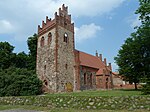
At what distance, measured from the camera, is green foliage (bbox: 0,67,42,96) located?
84.9ft

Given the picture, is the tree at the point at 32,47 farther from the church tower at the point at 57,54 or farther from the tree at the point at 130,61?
the tree at the point at 130,61

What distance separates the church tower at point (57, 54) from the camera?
3238 centimetres

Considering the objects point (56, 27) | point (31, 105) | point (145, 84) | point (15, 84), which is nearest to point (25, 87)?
point (15, 84)

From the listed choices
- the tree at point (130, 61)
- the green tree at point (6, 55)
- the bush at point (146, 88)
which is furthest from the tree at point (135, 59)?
the green tree at point (6, 55)

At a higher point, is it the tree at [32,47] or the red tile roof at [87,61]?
the tree at [32,47]

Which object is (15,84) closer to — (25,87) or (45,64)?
(25,87)

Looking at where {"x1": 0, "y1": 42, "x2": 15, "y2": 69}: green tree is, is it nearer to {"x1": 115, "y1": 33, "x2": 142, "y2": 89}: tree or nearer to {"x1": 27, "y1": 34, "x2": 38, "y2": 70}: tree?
{"x1": 27, "y1": 34, "x2": 38, "y2": 70}: tree

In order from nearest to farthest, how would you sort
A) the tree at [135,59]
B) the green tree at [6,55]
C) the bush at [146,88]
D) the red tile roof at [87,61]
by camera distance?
the bush at [146,88] < the tree at [135,59] < the red tile roof at [87,61] < the green tree at [6,55]

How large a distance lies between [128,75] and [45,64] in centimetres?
1582

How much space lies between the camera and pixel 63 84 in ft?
108

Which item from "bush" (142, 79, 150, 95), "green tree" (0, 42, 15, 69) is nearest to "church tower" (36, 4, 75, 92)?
"green tree" (0, 42, 15, 69)

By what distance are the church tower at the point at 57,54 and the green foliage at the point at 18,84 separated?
14.1ft

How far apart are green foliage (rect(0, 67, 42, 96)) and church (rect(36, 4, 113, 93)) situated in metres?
4.59

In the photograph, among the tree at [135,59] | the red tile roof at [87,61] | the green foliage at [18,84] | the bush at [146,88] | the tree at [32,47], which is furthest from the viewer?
the tree at [32,47]
